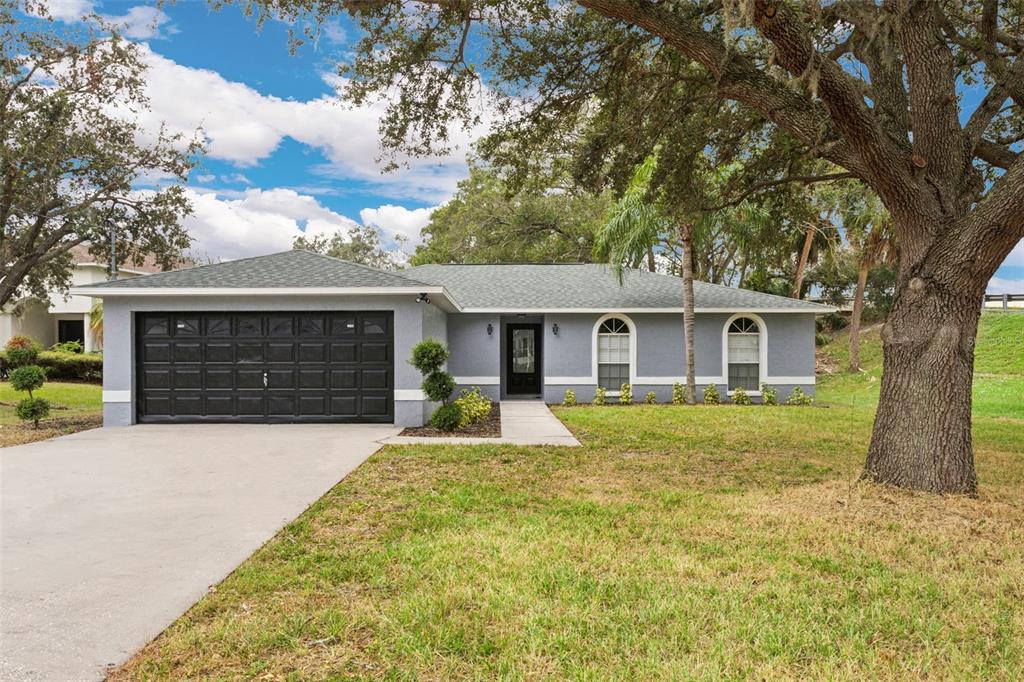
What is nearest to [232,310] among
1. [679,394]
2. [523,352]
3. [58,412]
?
[58,412]

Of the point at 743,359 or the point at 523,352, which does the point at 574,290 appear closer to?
the point at 523,352

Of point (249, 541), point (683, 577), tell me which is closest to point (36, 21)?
point (249, 541)

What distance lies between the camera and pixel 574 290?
18.2 metres

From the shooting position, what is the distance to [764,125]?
412 inches

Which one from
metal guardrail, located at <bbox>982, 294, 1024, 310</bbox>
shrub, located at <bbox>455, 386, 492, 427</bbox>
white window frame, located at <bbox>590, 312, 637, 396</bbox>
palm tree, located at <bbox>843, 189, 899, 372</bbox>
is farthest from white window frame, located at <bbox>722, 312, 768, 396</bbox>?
metal guardrail, located at <bbox>982, 294, 1024, 310</bbox>

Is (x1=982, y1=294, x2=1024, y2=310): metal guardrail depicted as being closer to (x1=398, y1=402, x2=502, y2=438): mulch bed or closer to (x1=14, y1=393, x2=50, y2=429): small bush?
(x1=398, y1=402, x2=502, y2=438): mulch bed

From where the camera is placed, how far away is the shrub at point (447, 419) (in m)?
11.2

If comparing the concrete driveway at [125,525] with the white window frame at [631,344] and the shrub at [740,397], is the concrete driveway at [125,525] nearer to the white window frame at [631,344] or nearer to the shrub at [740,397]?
the white window frame at [631,344]

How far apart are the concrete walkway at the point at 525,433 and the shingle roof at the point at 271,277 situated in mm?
3076

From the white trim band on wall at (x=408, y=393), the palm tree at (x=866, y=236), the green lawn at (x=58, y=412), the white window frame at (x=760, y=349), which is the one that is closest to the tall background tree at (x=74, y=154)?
the green lawn at (x=58, y=412)

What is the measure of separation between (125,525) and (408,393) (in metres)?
6.66

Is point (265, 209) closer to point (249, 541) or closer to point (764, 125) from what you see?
point (764, 125)

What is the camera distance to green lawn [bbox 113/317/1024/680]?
316cm

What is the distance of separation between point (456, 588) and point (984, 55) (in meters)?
9.05
